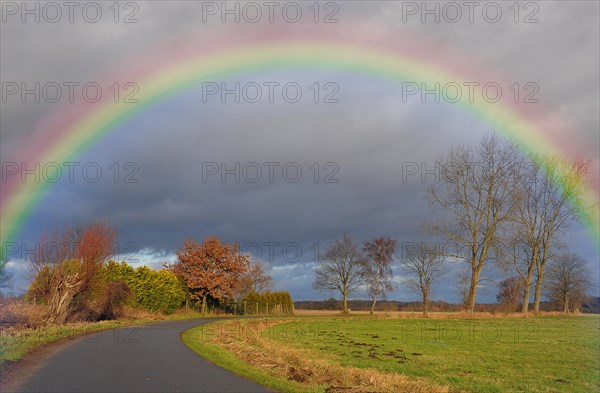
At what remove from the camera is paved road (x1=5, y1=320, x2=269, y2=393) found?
9844mm

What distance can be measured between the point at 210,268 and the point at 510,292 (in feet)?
186

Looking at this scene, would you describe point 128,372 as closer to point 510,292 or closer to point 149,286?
point 149,286

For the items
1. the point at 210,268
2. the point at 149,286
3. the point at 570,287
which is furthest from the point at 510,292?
the point at 149,286

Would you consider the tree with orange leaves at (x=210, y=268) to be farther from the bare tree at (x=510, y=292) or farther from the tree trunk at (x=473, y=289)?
the bare tree at (x=510, y=292)

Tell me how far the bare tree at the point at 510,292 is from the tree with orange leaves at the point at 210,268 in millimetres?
38365

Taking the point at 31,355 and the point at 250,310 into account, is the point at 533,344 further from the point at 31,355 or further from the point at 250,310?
the point at 250,310

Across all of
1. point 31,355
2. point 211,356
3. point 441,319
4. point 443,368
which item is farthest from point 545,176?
point 31,355

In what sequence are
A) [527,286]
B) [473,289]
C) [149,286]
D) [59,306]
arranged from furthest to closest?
[527,286]
[473,289]
[149,286]
[59,306]

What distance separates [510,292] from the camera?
294ft

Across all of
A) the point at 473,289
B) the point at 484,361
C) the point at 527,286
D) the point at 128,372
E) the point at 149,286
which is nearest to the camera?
the point at 128,372

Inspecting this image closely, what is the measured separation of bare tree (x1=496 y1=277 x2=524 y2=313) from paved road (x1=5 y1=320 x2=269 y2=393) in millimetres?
66809

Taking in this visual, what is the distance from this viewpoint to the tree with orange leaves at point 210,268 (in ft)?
188

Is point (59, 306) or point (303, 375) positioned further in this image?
point (59, 306)

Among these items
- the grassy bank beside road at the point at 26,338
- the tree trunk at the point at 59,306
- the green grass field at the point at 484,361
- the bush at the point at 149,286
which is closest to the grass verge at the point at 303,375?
the green grass field at the point at 484,361
